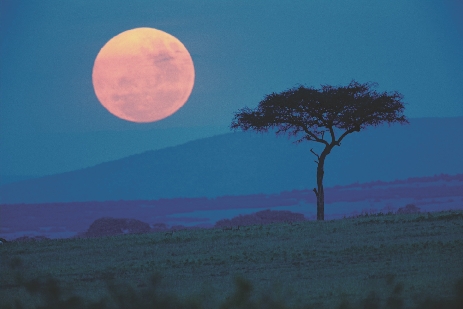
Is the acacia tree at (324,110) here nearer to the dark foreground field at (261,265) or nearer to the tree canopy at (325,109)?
the tree canopy at (325,109)

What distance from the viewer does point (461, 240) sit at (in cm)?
2766

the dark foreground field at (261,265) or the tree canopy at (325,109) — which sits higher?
the tree canopy at (325,109)

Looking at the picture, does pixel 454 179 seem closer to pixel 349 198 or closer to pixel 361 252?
pixel 349 198

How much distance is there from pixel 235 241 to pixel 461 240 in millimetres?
8540

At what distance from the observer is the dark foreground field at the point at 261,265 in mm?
16500

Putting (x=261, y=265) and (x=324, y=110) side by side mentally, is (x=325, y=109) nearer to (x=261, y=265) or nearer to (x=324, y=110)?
(x=324, y=110)

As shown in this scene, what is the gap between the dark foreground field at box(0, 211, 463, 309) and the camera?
16500mm

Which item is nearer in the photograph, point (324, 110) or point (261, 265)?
point (261, 265)

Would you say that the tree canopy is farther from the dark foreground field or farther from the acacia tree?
the dark foreground field

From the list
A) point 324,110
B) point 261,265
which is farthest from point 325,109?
point 261,265

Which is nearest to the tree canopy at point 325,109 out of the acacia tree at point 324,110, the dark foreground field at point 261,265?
the acacia tree at point 324,110

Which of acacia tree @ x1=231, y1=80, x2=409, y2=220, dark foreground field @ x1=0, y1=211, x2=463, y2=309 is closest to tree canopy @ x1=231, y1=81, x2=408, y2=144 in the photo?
acacia tree @ x1=231, y1=80, x2=409, y2=220

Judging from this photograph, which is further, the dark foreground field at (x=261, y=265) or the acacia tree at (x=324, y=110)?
the acacia tree at (x=324, y=110)

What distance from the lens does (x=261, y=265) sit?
2544 centimetres
